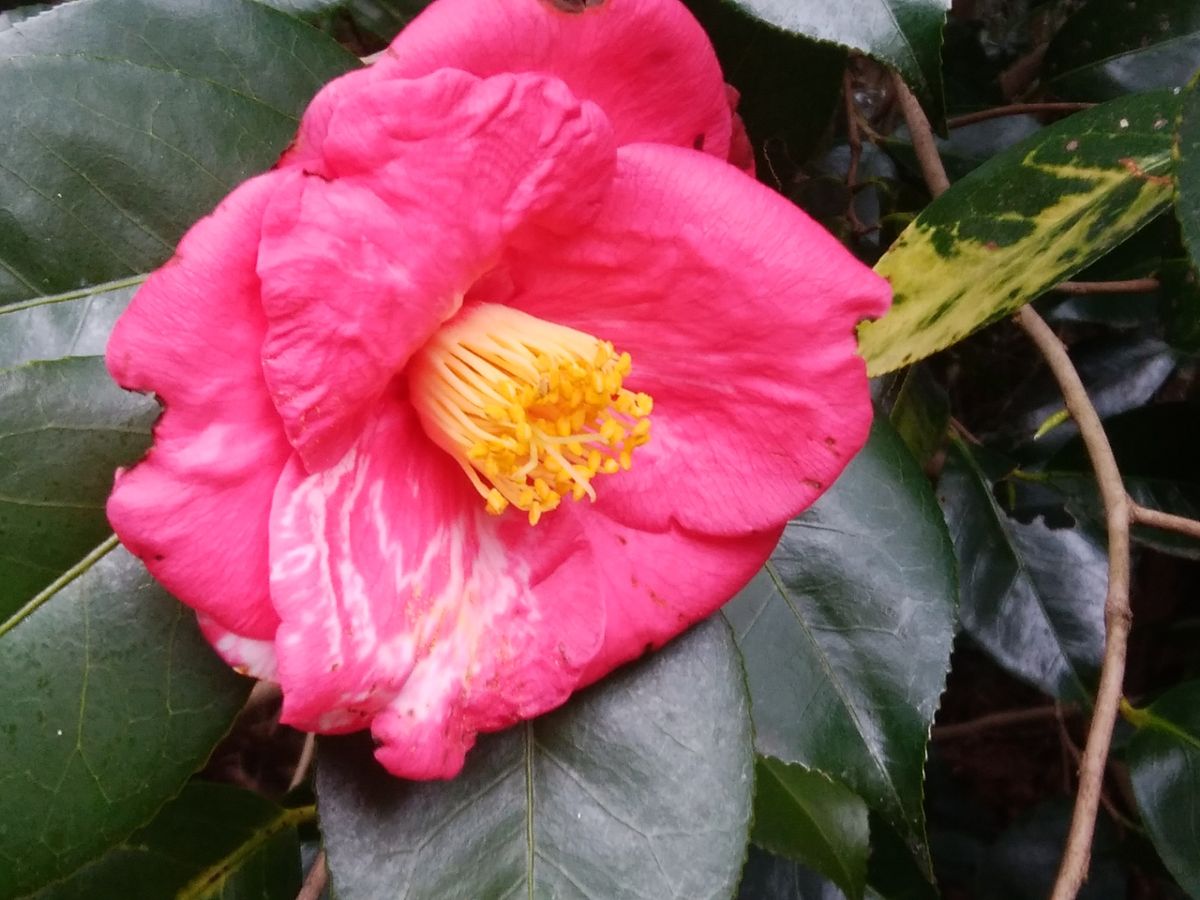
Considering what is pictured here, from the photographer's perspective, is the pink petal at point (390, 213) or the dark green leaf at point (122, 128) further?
the dark green leaf at point (122, 128)

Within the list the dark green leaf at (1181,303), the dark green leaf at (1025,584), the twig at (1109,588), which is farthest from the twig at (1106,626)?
the dark green leaf at (1025,584)

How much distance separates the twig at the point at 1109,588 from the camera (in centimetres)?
73

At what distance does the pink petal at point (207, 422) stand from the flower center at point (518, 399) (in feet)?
0.37

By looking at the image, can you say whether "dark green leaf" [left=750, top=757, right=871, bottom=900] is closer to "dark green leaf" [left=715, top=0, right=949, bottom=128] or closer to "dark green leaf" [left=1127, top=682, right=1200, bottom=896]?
"dark green leaf" [left=1127, top=682, right=1200, bottom=896]

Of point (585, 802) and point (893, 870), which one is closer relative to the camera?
point (585, 802)

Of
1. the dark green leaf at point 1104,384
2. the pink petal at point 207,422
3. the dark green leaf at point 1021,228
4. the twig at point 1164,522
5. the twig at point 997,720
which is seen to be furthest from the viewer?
the twig at point 997,720

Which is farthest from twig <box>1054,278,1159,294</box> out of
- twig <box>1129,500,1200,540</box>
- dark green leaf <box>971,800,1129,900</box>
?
dark green leaf <box>971,800,1129,900</box>

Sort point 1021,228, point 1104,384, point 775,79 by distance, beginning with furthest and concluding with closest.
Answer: point 1104,384
point 775,79
point 1021,228

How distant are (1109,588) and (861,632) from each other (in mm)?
195

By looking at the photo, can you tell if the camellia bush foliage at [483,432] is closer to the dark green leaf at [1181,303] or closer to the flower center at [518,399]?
the flower center at [518,399]

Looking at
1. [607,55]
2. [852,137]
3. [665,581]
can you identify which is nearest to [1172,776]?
[665,581]

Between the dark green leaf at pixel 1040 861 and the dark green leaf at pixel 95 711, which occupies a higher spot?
the dark green leaf at pixel 95 711

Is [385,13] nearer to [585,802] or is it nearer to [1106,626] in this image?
[585,802]

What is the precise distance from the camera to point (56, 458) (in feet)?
1.88
